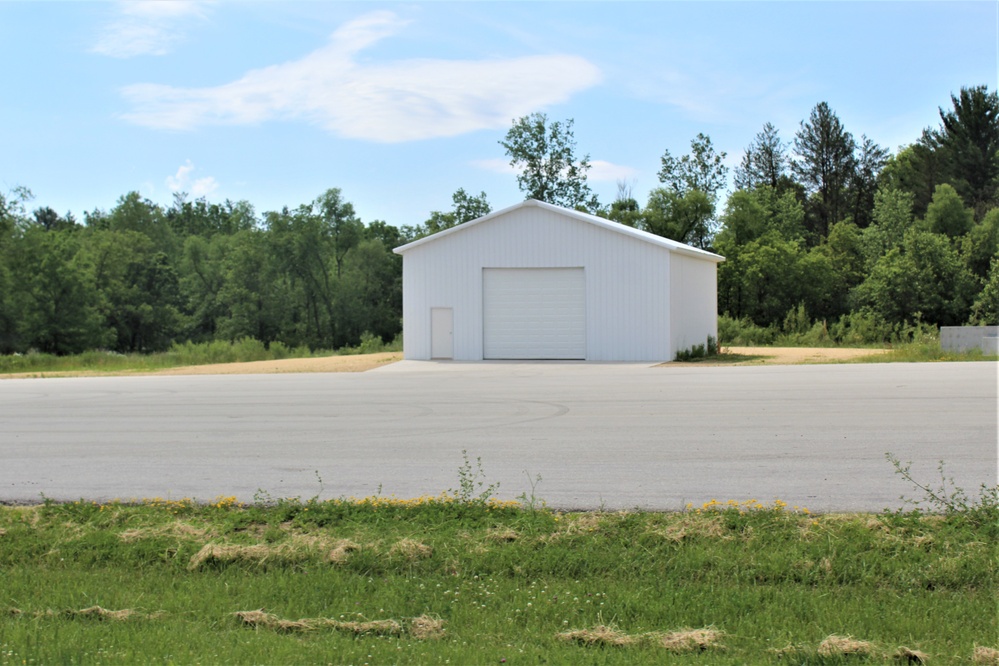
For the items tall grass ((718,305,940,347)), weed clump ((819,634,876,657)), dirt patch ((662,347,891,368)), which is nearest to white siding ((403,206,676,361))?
dirt patch ((662,347,891,368))

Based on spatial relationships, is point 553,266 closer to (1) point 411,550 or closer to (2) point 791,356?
(2) point 791,356

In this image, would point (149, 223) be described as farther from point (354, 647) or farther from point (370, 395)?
point (354, 647)

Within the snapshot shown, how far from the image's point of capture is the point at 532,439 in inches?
486

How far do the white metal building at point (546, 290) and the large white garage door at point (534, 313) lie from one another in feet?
0.10

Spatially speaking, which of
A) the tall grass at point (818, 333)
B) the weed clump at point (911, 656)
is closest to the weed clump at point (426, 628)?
the weed clump at point (911, 656)

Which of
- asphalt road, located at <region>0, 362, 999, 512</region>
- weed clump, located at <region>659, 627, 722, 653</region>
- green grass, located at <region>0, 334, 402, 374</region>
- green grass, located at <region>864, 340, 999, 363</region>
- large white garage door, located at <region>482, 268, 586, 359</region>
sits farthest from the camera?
green grass, located at <region>0, 334, 402, 374</region>

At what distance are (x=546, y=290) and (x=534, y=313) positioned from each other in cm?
82

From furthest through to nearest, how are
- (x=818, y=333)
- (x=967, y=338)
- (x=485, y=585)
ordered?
(x=818, y=333)
(x=967, y=338)
(x=485, y=585)

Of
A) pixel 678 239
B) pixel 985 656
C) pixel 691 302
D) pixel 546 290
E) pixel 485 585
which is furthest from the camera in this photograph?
pixel 678 239

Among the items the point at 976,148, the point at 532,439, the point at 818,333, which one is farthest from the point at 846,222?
the point at 532,439

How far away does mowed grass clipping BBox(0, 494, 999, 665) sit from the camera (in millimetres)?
5512

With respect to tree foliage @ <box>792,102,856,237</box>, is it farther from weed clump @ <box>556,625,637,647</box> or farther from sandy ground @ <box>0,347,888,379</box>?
weed clump @ <box>556,625,637,647</box>

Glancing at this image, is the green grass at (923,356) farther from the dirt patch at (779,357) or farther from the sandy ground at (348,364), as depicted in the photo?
the sandy ground at (348,364)

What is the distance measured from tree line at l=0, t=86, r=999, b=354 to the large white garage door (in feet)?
59.2
